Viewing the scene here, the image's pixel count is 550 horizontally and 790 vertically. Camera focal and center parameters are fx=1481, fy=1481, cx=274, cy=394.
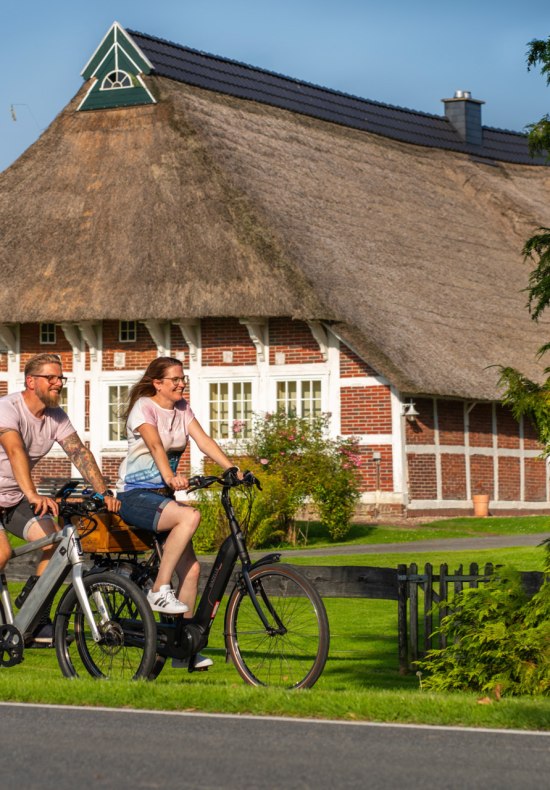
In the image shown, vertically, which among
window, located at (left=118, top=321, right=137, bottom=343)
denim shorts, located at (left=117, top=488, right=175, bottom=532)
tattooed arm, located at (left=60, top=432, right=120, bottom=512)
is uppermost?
window, located at (left=118, top=321, right=137, bottom=343)

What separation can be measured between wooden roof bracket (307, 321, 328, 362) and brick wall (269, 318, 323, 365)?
15 centimetres

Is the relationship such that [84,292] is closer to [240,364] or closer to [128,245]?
[128,245]

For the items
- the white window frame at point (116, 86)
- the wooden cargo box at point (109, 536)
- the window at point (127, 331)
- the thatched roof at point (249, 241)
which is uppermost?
the white window frame at point (116, 86)

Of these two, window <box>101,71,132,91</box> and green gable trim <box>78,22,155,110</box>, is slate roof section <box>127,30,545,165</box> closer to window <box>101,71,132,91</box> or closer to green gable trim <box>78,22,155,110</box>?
green gable trim <box>78,22,155,110</box>

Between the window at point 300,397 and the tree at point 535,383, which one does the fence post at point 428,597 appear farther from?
the window at point 300,397

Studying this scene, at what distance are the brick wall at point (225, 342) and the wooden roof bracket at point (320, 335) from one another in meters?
1.52

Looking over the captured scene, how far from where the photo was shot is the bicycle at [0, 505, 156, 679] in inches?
331

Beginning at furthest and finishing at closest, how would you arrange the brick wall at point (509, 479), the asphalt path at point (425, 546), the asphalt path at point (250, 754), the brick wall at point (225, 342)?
the brick wall at point (509, 479)
the brick wall at point (225, 342)
the asphalt path at point (425, 546)
the asphalt path at point (250, 754)

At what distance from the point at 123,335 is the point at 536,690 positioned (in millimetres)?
22735

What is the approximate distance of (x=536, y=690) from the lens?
29.5 ft

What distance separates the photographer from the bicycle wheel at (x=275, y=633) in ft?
27.0


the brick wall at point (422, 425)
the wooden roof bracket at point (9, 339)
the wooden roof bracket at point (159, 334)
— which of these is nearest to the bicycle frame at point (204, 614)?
the brick wall at point (422, 425)

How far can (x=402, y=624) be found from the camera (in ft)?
38.1

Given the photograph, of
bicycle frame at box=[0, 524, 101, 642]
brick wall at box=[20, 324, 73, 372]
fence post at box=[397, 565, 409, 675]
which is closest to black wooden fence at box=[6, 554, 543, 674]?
fence post at box=[397, 565, 409, 675]
